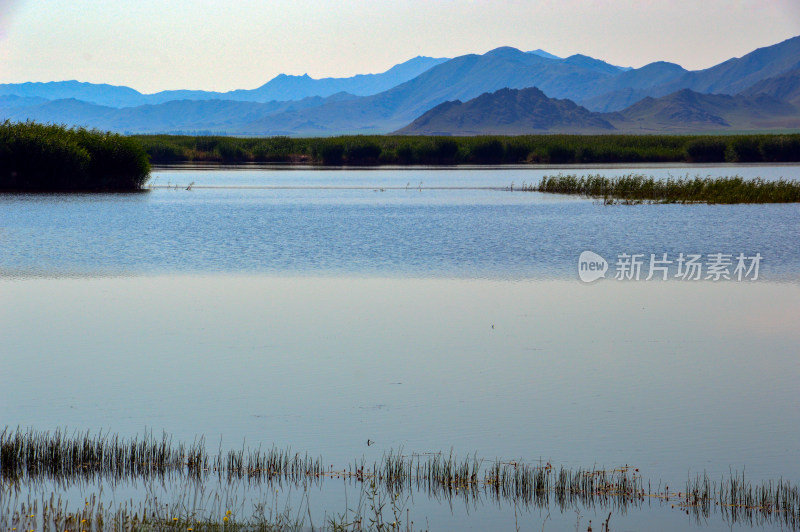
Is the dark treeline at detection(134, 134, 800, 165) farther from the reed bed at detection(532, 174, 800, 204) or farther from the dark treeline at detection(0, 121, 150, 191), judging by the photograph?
the reed bed at detection(532, 174, 800, 204)

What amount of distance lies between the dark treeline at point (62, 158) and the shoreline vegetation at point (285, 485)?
3784cm

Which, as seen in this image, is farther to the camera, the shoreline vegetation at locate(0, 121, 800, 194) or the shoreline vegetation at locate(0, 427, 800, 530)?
the shoreline vegetation at locate(0, 121, 800, 194)

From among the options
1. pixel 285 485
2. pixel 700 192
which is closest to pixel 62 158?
pixel 700 192

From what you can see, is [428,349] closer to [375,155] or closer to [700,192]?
[700,192]

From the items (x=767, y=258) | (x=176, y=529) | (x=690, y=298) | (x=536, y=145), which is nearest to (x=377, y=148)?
(x=536, y=145)

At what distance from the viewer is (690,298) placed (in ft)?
53.3

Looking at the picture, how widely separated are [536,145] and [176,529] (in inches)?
2989

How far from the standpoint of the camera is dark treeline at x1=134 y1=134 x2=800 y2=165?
75250 millimetres

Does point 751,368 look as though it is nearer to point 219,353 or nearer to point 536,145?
point 219,353

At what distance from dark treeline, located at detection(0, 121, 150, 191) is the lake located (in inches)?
662

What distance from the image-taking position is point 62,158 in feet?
142

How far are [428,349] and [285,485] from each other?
5029mm

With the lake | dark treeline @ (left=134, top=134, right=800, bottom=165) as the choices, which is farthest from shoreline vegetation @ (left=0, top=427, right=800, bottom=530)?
dark treeline @ (left=134, top=134, right=800, bottom=165)

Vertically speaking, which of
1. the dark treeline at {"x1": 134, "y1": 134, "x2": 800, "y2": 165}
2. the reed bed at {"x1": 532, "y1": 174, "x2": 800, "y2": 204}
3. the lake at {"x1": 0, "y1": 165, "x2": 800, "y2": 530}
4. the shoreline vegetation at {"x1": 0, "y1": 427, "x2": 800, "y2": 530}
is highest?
the dark treeline at {"x1": 134, "y1": 134, "x2": 800, "y2": 165}
